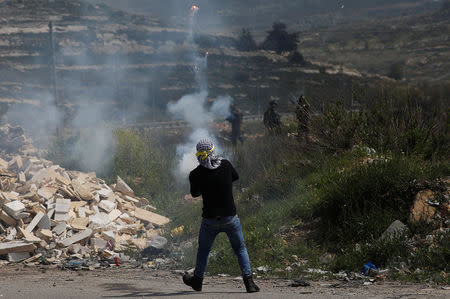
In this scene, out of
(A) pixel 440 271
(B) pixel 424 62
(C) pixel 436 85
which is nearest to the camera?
(A) pixel 440 271

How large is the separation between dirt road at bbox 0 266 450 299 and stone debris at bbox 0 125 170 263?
48.8 inches

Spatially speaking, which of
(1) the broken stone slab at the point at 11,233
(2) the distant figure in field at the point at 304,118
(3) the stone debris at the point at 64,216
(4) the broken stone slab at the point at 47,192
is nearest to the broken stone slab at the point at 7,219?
(3) the stone debris at the point at 64,216

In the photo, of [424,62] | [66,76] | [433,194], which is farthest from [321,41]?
[433,194]

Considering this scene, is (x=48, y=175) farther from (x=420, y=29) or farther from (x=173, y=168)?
(x=420, y=29)

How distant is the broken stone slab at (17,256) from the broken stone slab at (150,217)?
11.3ft

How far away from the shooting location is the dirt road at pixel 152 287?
6.60m

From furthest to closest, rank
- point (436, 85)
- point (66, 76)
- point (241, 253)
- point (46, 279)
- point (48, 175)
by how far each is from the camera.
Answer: point (66, 76) → point (436, 85) → point (48, 175) → point (46, 279) → point (241, 253)

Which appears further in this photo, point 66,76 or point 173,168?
point 66,76

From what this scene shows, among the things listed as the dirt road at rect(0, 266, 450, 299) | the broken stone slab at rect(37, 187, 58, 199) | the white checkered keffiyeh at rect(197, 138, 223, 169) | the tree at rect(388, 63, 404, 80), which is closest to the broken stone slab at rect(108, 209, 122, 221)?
the broken stone slab at rect(37, 187, 58, 199)

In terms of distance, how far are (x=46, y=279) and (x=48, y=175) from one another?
5848mm

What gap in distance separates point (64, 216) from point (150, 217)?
2.32 meters

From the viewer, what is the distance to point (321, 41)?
110 metres

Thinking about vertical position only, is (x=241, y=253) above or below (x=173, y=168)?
above

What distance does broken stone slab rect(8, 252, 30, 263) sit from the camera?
988 cm
